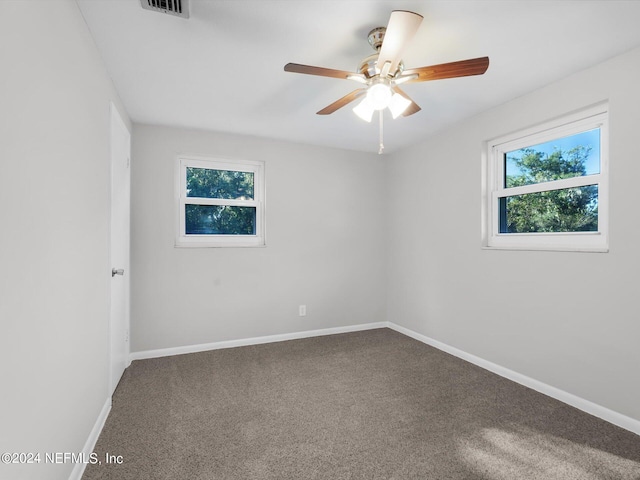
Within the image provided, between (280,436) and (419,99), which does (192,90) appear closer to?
(419,99)

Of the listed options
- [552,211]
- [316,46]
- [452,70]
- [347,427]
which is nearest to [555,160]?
[552,211]

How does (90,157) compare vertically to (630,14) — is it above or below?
below

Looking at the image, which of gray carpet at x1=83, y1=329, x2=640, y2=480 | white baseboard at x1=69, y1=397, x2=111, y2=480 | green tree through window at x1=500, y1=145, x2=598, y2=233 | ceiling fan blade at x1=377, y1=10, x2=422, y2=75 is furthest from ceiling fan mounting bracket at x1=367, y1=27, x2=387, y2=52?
white baseboard at x1=69, y1=397, x2=111, y2=480

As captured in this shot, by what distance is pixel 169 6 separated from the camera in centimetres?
163

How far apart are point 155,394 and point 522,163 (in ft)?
11.4

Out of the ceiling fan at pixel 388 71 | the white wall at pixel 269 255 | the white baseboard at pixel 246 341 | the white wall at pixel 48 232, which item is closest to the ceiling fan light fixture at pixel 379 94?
the ceiling fan at pixel 388 71

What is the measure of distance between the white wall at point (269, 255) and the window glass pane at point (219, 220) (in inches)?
7.9

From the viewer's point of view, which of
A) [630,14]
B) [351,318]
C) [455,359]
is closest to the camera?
[630,14]

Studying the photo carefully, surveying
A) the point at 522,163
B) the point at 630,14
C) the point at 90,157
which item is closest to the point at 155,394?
the point at 90,157

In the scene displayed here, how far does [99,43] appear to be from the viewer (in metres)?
1.99

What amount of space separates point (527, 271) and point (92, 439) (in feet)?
10.3

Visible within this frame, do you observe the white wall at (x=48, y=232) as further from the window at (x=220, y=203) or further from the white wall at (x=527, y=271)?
the white wall at (x=527, y=271)

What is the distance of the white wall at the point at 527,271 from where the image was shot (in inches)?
82.3

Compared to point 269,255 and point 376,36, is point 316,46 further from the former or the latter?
point 269,255
